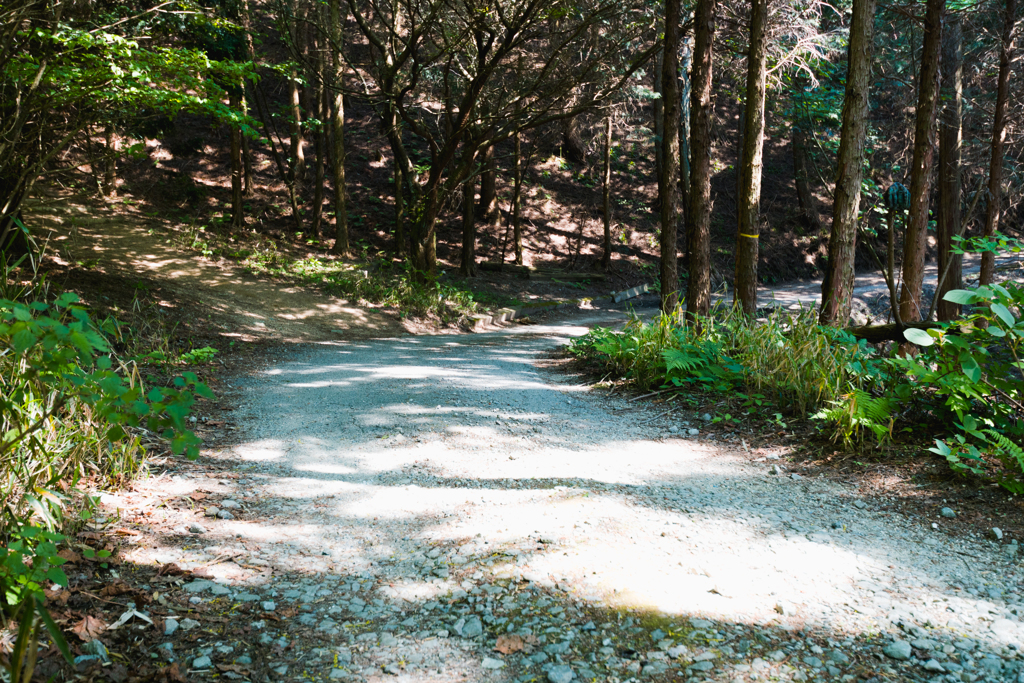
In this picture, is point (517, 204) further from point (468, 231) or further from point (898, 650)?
point (898, 650)

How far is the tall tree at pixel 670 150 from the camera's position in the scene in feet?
28.9

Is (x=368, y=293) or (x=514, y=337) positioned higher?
(x=368, y=293)

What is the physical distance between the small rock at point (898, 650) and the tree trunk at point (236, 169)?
52.3ft

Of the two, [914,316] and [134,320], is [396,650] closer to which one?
[134,320]

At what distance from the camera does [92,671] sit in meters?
2.02

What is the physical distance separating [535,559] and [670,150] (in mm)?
7720

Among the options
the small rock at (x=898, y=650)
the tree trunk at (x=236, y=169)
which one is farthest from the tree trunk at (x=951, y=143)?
the tree trunk at (x=236, y=169)

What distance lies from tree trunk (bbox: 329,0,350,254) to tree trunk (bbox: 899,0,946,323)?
34.7 feet

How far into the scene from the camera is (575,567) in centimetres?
296

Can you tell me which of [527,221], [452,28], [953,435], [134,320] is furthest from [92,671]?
[527,221]

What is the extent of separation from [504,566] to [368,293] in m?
11.6

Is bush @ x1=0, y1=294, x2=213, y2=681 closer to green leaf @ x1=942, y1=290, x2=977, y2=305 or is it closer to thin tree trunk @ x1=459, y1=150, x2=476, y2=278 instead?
green leaf @ x1=942, y1=290, x2=977, y2=305

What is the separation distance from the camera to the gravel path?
Result: 2324 mm

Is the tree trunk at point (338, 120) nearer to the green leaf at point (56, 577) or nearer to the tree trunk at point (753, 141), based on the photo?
the tree trunk at point (753, 141)
